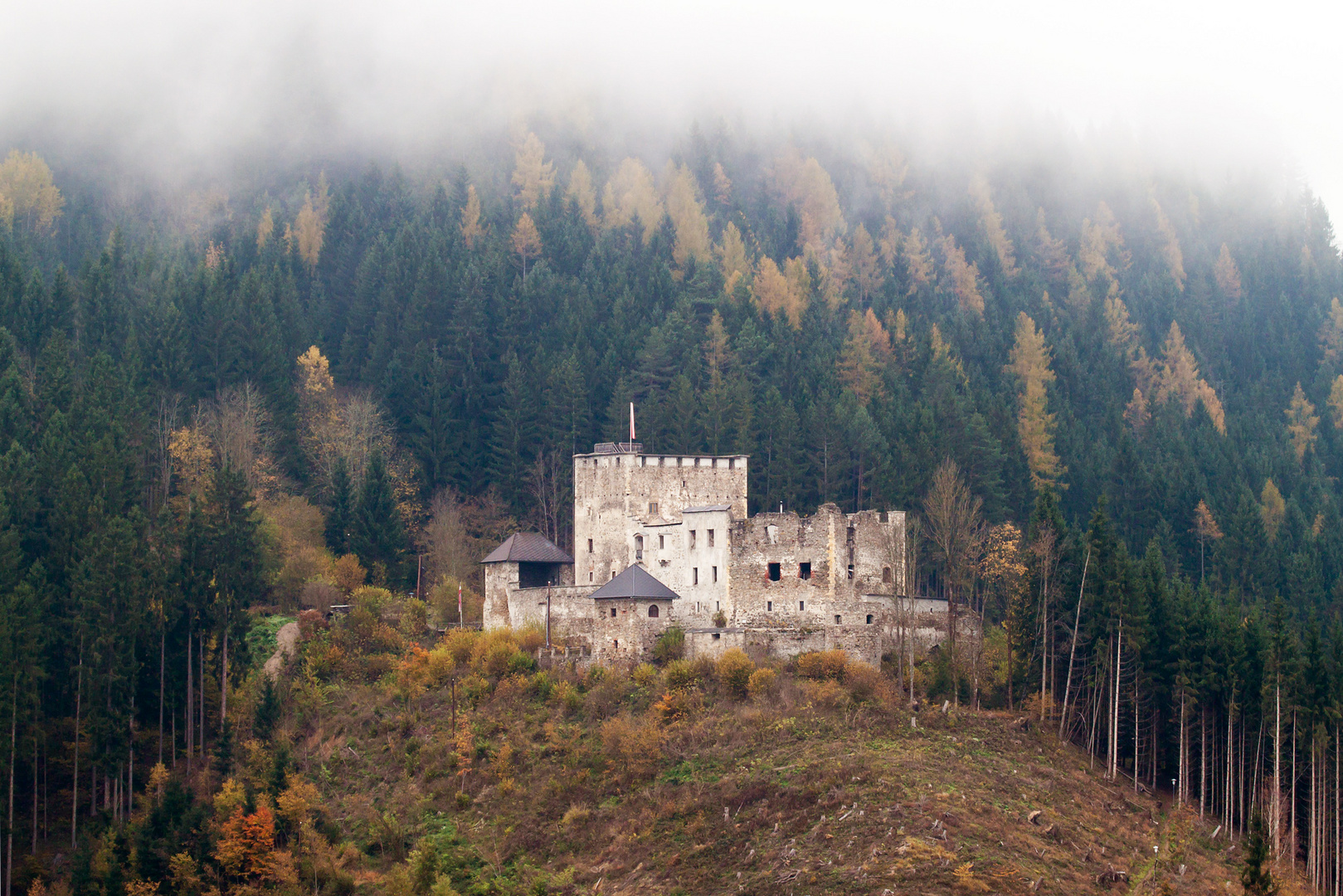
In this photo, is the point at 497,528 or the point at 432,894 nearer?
the point at 432,894

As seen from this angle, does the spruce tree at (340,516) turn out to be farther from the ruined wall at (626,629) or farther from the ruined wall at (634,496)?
the ruined wall at (626,629)

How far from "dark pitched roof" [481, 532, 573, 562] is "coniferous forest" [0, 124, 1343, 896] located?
286 centimetres

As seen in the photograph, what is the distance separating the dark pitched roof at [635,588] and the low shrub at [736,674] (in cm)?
512

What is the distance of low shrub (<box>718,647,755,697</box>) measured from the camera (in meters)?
52.6

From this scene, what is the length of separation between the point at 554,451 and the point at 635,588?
73.5 ft

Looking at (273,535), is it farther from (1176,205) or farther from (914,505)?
(1176,205)

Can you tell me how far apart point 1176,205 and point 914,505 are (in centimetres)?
9432

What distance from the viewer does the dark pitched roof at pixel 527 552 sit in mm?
63406

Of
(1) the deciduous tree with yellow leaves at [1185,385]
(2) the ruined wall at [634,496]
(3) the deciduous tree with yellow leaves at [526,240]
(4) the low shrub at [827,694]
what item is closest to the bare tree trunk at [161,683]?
(2) the ruined wall at [634,496]

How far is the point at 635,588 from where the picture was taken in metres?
57.1

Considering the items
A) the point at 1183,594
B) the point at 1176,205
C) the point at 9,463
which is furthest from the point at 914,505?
the point at 1176,205

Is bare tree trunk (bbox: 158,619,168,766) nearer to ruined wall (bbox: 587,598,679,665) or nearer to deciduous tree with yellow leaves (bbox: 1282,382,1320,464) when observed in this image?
ruined wall (bbox: 587,598,679,665)

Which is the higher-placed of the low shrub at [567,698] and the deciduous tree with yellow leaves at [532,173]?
the deciduous tree with yellow leaves at [532,173]

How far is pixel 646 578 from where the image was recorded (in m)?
58.1
